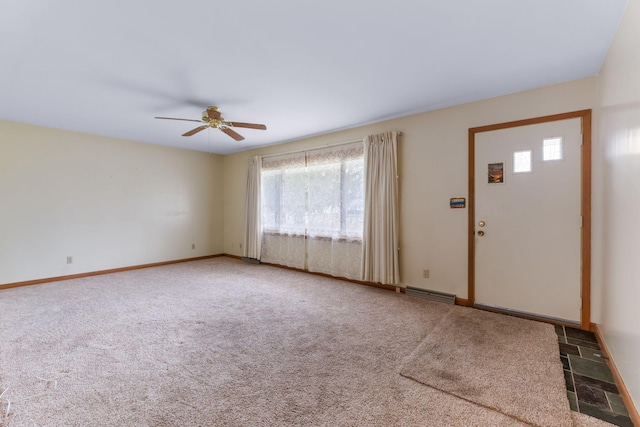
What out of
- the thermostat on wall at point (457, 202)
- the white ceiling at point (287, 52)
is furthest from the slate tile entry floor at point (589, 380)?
the white ceiling at point (287, 52)

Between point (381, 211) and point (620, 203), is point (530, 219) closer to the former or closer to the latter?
point (620, 203)

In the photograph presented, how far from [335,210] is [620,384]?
143 inches

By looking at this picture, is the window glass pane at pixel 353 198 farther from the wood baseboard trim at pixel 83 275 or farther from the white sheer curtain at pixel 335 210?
the wood baseboard trim at pixel 83 275

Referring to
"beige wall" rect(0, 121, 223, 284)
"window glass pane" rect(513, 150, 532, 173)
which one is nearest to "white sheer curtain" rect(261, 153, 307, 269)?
"beige wall" rect(0, 121, 223, 284)

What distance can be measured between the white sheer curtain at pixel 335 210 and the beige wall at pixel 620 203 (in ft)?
8.95

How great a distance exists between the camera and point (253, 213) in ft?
19.9

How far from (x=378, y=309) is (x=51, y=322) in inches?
140

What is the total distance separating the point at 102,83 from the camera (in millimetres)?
2979

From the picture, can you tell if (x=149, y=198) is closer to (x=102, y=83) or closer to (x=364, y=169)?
(x=102, y=83)

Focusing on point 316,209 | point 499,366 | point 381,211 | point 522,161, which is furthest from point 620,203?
point 316,209

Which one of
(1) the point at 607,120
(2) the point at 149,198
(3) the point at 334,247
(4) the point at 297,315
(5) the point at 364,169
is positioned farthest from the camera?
(2) the point at 149,198

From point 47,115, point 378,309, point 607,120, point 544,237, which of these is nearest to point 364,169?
point 378,309

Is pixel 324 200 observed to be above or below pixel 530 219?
above

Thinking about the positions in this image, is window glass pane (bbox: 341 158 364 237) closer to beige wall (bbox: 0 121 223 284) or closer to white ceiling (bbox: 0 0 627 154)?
white ceiling (bbox: 0 0 627 154)
